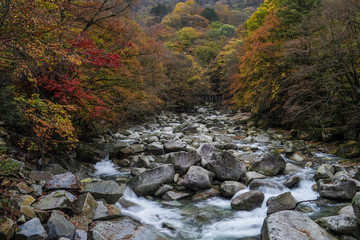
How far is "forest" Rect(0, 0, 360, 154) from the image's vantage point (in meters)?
5.40

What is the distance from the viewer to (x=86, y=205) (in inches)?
192

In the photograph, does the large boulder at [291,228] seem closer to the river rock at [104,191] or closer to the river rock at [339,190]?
the river rock at [339,190]

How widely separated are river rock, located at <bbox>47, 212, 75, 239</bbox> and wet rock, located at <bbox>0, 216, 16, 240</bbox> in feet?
1.73

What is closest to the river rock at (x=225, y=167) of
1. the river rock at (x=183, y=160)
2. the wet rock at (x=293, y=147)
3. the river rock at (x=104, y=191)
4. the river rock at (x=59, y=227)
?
the river rock at (x=183, y=160)

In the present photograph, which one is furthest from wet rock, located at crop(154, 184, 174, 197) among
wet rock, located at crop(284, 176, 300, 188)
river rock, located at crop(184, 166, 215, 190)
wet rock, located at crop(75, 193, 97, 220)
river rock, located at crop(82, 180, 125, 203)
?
wet rock, located at crop(284, 176, 300, 188)

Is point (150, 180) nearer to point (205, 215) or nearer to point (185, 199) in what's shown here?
point (185, 199)

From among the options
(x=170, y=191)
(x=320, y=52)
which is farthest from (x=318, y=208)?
(x=320, y=52)

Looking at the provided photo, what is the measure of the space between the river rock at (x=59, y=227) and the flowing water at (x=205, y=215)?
6.03 feet

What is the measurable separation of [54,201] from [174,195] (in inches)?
129

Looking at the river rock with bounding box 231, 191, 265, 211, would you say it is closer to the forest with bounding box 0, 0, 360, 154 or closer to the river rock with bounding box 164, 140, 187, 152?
the forest with bounding box 0, 0, 360, 154

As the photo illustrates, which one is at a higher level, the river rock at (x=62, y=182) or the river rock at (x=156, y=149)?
the river rock at (x=62, y=182)

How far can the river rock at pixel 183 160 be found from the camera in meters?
8.23

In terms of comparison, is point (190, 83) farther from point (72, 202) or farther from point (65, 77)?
point (72, 202)

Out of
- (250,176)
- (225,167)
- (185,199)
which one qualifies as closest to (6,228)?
(185,199)
